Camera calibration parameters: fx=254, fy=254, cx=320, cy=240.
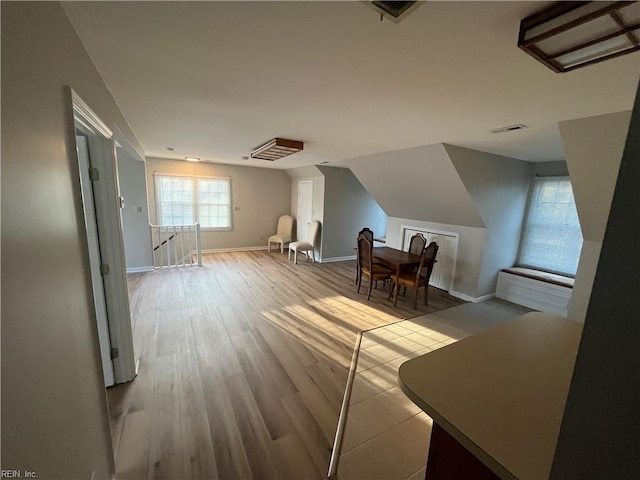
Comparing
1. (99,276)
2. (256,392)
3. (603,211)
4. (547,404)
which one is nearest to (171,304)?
(99,276)

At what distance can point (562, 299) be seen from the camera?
3.54 m

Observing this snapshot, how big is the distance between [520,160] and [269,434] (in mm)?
4832

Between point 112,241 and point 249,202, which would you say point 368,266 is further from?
point 249,202

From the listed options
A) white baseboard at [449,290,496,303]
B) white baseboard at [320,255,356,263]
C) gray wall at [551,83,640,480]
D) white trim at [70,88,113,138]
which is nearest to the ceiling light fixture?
gray wall at [551,83,640,480]

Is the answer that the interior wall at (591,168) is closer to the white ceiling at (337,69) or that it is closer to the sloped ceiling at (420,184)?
the white ceiling at (337,69)

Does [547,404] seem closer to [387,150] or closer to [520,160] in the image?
[387,150]

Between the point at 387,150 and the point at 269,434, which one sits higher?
the point at 387,150

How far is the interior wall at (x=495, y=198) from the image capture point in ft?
11.2

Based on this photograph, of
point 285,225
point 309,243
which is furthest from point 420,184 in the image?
point 285,225

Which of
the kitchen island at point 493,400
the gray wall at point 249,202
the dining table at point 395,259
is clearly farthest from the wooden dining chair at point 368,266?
the gray wall at point 249,202

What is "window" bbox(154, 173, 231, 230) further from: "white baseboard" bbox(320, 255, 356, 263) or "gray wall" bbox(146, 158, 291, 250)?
"white baseboard" bbox(320, 255, 356, 263)

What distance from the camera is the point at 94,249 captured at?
1.81 metres

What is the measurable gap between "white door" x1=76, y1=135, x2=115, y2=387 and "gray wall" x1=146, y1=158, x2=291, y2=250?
4788mm

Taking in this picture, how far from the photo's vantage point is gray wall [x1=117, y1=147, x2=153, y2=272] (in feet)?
15.3
